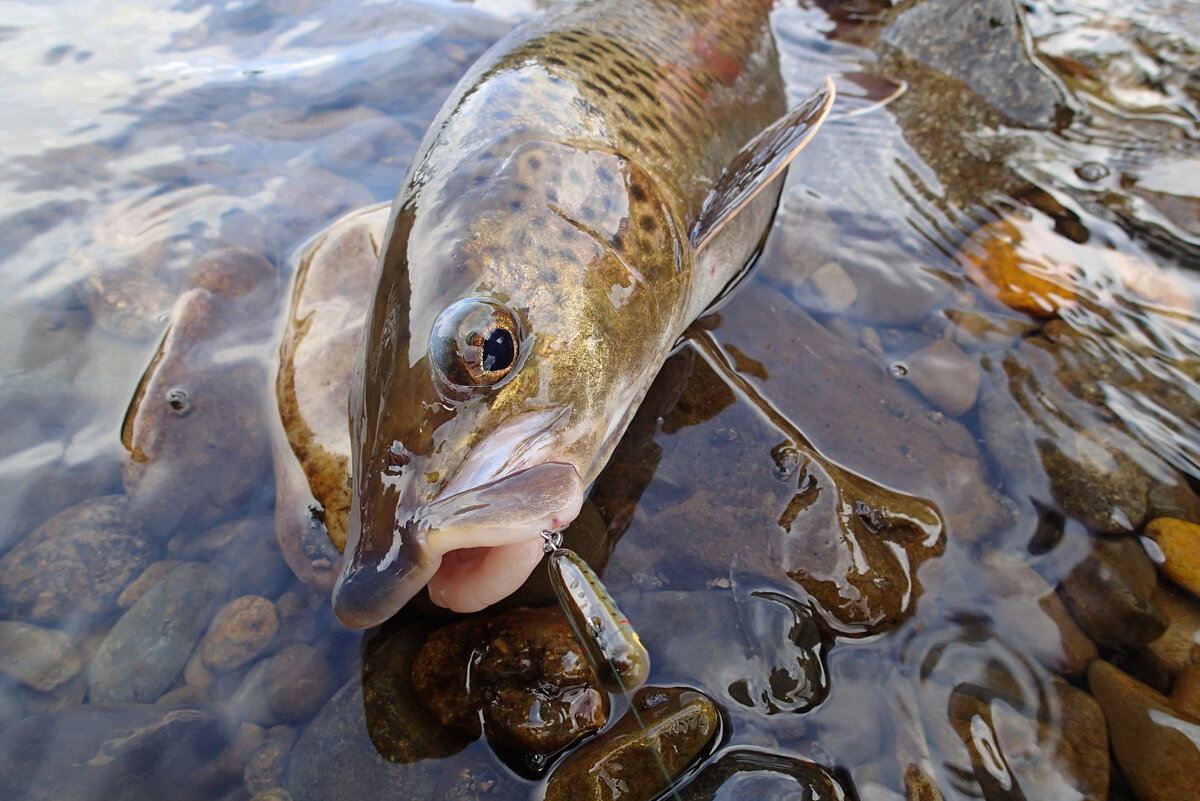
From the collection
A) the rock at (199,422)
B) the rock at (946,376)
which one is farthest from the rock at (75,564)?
the rock at (946,376)

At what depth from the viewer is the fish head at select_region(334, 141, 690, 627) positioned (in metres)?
1.95

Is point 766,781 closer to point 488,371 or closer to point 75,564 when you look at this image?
point 488,371

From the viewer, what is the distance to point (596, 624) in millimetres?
2021

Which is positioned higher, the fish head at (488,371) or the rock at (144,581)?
the fish head at (488,371)

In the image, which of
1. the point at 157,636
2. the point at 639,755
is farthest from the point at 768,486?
the point at 157,636

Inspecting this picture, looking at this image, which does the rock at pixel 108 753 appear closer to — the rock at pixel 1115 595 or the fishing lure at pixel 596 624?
the fishing lure at pixel 596 624

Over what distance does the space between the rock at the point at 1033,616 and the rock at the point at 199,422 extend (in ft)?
10.5

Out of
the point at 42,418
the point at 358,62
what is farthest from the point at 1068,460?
the point at 358,62

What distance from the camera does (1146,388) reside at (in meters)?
3.36

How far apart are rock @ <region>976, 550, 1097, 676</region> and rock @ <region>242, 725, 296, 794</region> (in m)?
2.66

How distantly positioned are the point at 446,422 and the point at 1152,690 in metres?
2.61

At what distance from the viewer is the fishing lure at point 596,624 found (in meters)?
2.02

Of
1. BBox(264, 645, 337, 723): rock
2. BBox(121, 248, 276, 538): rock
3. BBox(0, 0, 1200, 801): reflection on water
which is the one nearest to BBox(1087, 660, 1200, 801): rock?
BBox(0, 0, 1200, 801): reflection on water

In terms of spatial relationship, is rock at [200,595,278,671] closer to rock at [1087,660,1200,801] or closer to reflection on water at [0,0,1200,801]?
reflection on water at [0,0,1200,801]
